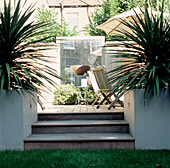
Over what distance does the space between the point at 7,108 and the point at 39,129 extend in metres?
0.71

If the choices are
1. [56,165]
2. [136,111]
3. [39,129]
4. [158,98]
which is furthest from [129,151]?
[39,129]

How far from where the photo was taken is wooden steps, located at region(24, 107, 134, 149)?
393 cm

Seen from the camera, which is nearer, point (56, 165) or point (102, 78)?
point (56, 165)

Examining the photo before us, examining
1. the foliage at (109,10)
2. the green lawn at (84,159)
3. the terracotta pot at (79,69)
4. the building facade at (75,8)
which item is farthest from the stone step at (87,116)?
the building facade at (75,8)

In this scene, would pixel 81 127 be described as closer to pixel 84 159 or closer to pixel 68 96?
pixel 84 159

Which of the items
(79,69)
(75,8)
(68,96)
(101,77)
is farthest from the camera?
(75,8)

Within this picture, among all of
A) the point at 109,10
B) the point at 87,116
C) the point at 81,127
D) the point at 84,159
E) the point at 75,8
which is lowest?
the point at 84,159

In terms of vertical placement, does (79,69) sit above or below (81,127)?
above

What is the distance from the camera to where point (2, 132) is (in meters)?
3.98

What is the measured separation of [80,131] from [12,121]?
1129 mm

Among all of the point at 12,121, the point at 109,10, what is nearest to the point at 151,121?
the point at 12,121

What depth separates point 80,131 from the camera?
4.35m

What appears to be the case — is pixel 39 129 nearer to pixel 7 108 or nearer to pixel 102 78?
pixel 7 108

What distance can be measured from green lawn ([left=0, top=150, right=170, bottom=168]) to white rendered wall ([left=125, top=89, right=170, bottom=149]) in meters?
0.22
